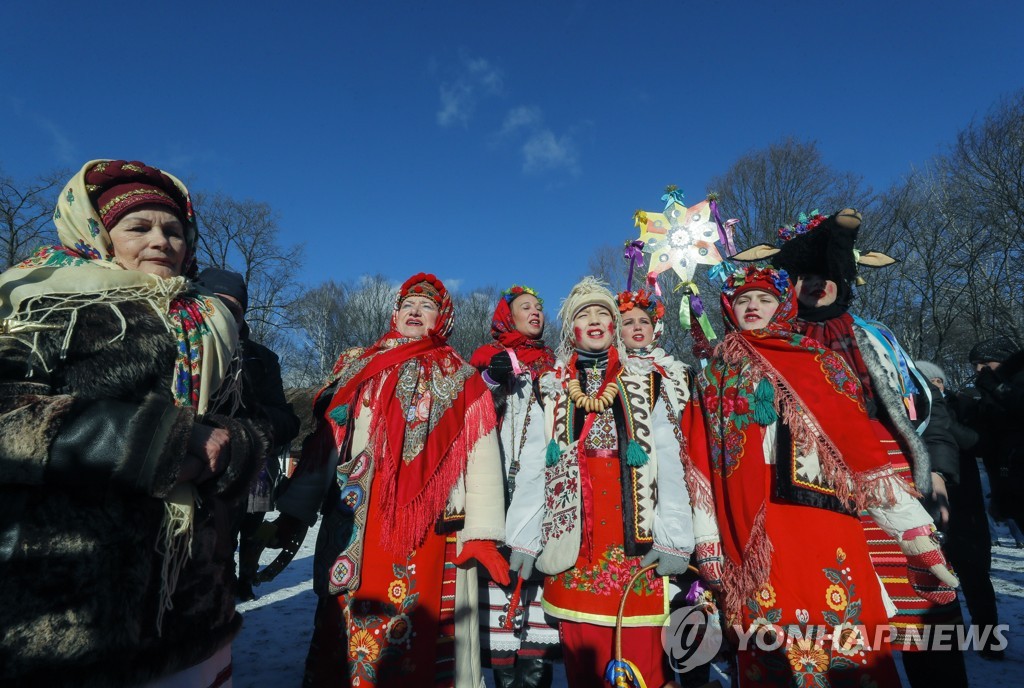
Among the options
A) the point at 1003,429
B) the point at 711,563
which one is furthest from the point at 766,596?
the point at 1003,429

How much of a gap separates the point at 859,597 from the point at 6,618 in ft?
9.34

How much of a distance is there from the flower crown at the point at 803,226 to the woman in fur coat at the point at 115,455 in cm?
332

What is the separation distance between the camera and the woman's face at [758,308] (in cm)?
291

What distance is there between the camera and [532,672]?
11.3ft

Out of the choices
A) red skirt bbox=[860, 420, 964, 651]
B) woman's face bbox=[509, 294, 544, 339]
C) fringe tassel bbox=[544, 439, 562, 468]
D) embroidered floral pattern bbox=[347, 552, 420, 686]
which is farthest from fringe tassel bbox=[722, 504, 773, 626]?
woman's face bbox=[509, 294, 544, 339]

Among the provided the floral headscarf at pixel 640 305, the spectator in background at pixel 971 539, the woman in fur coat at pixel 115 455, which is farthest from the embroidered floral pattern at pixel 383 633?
the spectator in background at pixel 971 539

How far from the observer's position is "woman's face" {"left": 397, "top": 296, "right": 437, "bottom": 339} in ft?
10.4

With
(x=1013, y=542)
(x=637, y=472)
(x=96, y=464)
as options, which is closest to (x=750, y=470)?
(x=637, y=472)

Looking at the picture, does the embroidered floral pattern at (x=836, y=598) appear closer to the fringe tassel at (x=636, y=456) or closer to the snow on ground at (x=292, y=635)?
the fringe tassel at (x=636, y=456)

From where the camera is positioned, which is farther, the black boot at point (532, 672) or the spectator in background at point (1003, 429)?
the spectator in background at point (1003, 429)

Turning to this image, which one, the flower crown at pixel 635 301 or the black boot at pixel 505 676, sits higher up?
the flower crown at pixel 635 301

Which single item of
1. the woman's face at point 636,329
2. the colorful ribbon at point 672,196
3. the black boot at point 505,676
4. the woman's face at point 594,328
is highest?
the colorful ribbon at point 672,196

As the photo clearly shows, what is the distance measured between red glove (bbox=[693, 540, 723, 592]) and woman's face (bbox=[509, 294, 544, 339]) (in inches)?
99.8

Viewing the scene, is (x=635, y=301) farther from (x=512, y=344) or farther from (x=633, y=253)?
(x=512, y=344)
